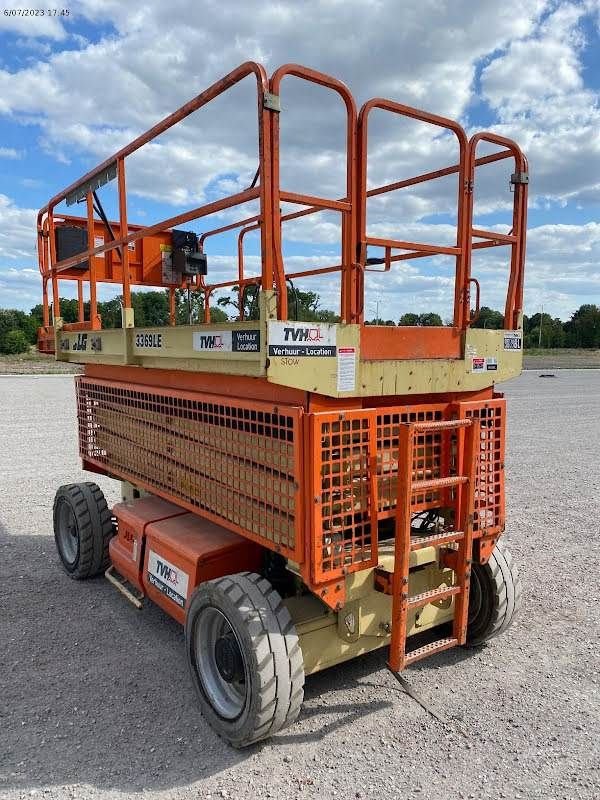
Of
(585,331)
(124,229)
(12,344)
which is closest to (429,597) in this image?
(124,229)

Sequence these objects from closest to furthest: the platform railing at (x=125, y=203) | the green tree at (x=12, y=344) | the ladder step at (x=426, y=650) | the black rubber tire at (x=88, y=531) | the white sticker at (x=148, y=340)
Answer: the platform railing at (x=125, y=203)
the ladder step at (x=426, y=650)
the white sticker at (x=148, y=340)
the black rubber tire at (x=88, y=531)
the green tree at (x=12, y=344)

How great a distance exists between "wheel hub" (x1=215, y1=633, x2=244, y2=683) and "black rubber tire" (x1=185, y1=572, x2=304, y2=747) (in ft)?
0.50

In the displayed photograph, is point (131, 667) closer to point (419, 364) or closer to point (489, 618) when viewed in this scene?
point (489, 618)

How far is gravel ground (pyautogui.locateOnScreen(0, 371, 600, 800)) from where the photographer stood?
2.71 m

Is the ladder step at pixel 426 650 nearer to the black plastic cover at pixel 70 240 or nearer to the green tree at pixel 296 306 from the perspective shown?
the green tree at pixel 296 306

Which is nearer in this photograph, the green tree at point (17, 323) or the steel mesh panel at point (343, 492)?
the steel mesh panel at point (343, 492)

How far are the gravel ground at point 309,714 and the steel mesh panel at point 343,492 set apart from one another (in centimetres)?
94

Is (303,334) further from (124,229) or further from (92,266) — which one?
→ (92,266)

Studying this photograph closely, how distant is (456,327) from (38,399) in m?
16.4

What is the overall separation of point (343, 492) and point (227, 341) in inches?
38.0

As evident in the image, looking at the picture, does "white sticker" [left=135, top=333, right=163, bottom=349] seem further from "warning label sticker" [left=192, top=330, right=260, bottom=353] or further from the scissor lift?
"warning label sticker" [left=192, top=330, right=260, bottom=353]

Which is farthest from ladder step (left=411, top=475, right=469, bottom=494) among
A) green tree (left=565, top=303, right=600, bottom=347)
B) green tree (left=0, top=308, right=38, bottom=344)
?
green tree (left=565, top=303, right=600, bottom=347)

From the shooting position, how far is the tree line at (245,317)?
4.09 m

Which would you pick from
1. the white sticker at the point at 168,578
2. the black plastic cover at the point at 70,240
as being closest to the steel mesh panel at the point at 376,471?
the white sticker at the point at 168,578
